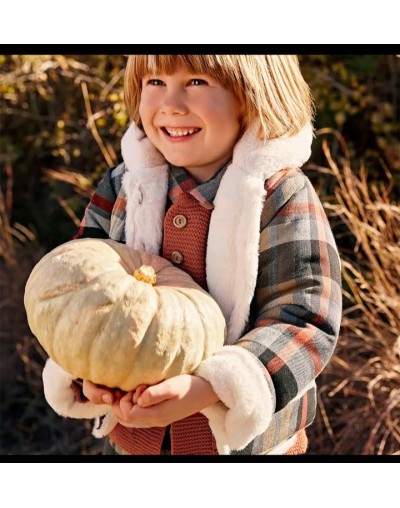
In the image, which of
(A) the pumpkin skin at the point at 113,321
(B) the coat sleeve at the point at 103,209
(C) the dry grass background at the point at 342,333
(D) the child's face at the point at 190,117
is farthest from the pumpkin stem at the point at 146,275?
(C) the dry grass background at the point at 342,333

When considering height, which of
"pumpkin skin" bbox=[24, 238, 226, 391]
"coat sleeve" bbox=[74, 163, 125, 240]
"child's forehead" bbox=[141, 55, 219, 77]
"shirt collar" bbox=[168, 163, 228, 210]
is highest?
"child's forehead" bbox=[141, 55, 219, 77]


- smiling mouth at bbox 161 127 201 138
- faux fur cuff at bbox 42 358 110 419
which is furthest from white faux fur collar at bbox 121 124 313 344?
faux fur cuff at bbox 42 358 110 419

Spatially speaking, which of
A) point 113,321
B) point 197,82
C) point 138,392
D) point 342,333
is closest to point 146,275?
point 113,321

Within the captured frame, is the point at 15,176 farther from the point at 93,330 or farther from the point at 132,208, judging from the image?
the point at 93,330

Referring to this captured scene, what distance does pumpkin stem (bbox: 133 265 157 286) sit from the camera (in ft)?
6.00

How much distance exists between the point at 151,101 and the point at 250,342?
63 cm

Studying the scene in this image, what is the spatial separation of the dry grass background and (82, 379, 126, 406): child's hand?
1.67 meters

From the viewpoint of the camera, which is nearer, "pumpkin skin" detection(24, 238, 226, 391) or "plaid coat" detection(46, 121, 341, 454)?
"pumpkin skin" detection(24, 238, 226, 391)

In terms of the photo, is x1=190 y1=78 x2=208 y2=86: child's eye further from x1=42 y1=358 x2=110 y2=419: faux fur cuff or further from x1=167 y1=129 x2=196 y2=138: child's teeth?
x1=42 y1=358 x2=110 y2=419: faux fur cuff

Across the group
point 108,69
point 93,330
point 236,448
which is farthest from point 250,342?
point 108,69

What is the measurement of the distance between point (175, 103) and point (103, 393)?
695 millimetres

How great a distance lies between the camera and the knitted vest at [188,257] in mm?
2023

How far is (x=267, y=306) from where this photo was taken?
196 cm

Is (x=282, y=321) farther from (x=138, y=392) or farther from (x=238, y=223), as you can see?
(x=138, y=392)
